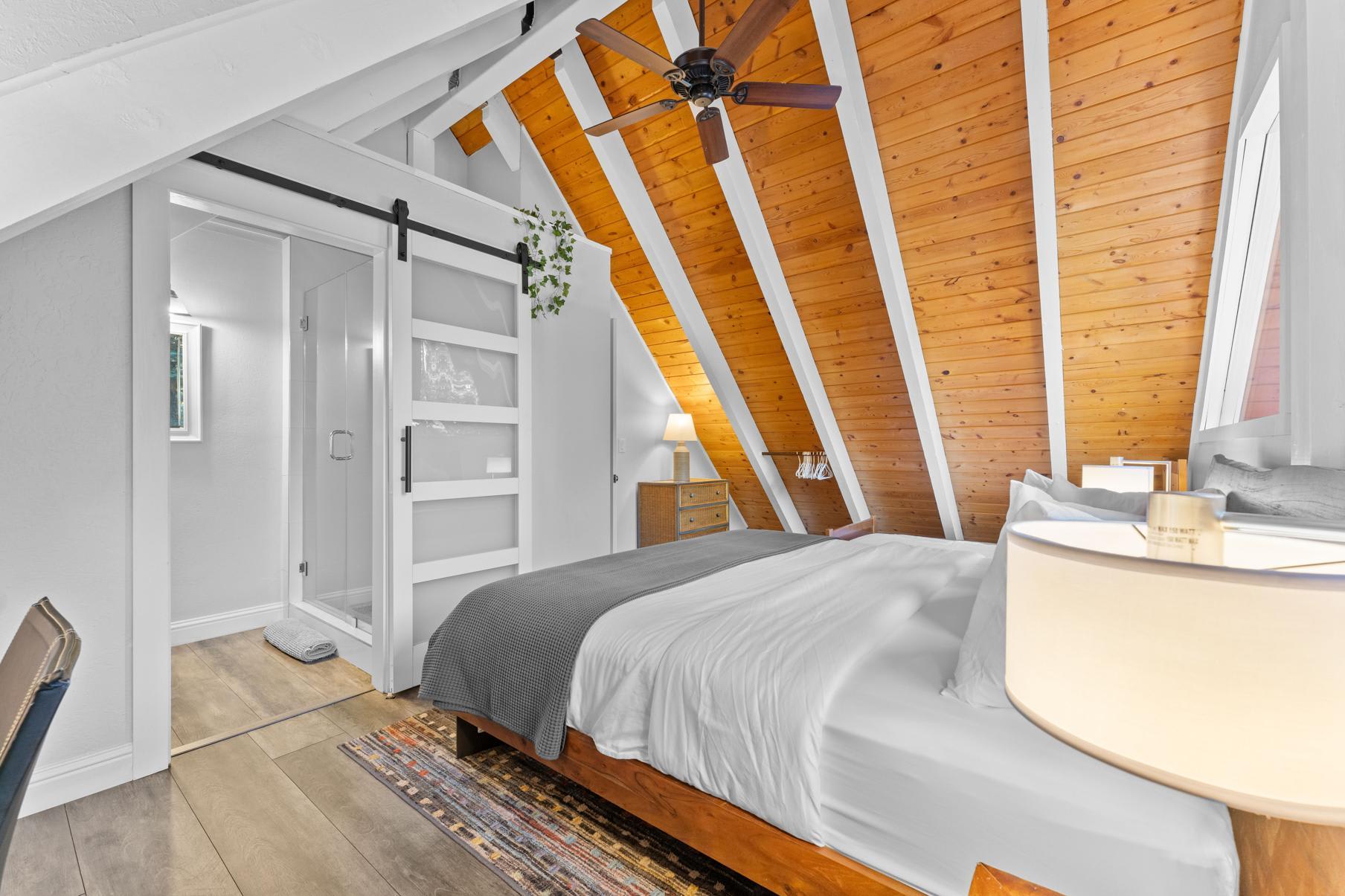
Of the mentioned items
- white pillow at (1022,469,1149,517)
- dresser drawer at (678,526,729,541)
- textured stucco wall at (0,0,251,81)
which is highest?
textured stucco wall at (0,0,251,81)

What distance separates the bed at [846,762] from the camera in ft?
3.39

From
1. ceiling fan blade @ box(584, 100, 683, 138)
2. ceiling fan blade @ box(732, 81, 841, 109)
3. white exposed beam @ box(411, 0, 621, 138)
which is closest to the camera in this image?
ceiling fan blade @ box(732, 81, 841, 109)

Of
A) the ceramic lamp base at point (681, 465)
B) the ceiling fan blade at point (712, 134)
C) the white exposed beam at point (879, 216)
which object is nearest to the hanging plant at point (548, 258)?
the ceiling fan blade at point (712, 134)

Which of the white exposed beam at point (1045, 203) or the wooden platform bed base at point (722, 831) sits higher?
the white exposed beam at point (1045, 203)

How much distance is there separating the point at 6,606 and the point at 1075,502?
3.50 metres

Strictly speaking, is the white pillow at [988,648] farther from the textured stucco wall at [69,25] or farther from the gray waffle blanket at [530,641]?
the textured stucco wall at [69,25]

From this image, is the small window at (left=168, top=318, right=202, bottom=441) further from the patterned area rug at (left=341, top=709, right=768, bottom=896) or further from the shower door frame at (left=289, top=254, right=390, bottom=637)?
the patterned area rug at (left=341, top=709, right=768, bottom=896)

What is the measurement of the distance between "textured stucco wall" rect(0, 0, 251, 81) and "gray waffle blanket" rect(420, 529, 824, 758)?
1.61 m

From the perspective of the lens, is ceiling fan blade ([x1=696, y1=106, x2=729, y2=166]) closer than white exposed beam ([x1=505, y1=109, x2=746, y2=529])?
Yes

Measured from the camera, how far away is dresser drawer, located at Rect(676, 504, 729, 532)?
473 cm

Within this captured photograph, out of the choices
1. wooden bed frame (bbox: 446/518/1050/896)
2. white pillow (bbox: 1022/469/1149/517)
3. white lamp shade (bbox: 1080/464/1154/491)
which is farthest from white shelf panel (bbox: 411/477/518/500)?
white lamp shade (bbox: 1080/464/1154/491)

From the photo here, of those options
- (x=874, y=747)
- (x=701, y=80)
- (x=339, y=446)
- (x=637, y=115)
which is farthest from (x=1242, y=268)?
(x=339, y=446)

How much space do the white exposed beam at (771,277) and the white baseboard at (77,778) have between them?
338 cm

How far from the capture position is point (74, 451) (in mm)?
1986
